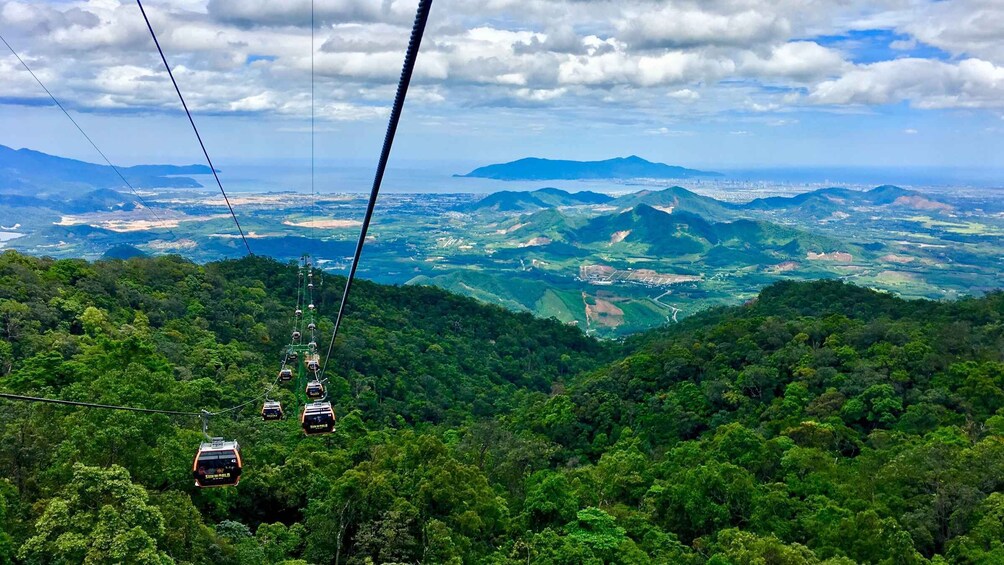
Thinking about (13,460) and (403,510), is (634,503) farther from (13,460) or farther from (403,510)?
(13,460)

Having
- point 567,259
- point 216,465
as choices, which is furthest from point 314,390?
point 567,259

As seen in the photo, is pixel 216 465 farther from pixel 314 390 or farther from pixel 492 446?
pixel 492 446

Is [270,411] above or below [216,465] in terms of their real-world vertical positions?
below

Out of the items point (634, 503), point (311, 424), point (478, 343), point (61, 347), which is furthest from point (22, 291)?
point (478, 343)

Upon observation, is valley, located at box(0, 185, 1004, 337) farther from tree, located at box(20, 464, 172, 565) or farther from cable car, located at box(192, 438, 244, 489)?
tree, located at box(20, 464, 172, 565)

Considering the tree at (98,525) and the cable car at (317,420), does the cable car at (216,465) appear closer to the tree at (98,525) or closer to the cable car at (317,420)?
the tree at (98,525)

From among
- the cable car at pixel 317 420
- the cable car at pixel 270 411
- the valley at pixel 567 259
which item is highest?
the cable car at pixel 317 420

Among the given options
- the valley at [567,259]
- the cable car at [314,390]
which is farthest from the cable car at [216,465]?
the valley at [567,259]

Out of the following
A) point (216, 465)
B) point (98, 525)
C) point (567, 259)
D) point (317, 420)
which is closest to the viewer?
point (98, 525)
